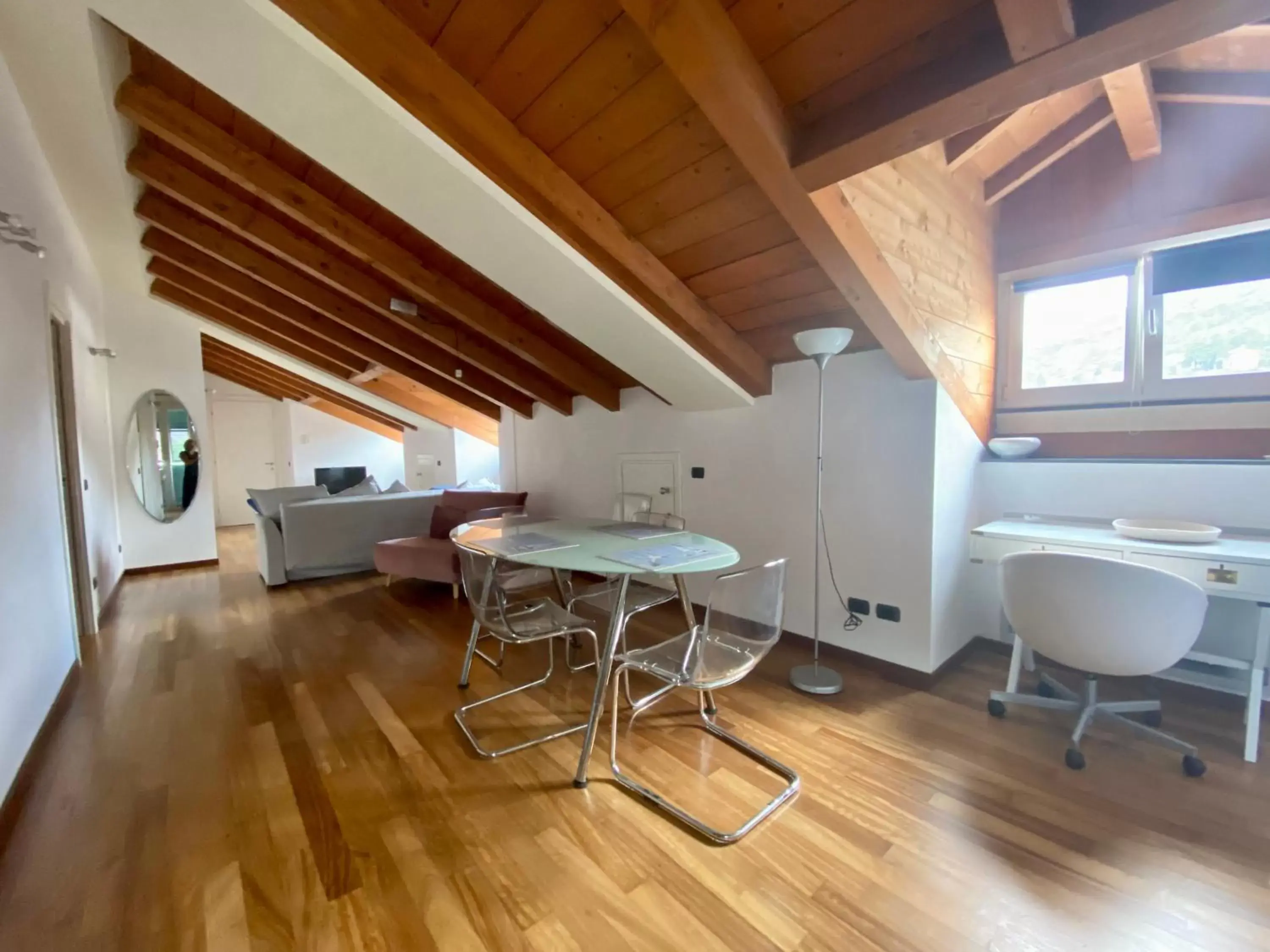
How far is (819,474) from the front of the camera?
2.67 meters

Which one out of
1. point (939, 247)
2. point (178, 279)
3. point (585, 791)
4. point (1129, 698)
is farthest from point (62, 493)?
point (1129, 698)

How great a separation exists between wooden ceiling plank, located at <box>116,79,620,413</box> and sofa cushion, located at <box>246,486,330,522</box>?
2.35 metres

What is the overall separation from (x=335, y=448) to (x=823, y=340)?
31.0 ft

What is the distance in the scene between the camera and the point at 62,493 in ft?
9.34

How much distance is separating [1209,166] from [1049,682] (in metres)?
2.35

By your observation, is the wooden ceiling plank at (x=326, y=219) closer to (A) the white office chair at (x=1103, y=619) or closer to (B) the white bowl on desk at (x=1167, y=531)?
(A) the white office chair at (x=1103, y=619)

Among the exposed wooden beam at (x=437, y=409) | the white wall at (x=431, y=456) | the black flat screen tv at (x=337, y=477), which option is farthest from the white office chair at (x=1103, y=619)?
the black flat screen tv at (x=337, y=477)

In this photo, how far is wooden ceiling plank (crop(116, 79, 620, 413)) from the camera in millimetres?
2408

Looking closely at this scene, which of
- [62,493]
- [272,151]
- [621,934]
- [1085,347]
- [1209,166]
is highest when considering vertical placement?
[272,151]

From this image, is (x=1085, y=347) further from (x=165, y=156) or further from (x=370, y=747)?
(x=165, y=156)

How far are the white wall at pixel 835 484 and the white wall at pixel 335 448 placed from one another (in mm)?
7241

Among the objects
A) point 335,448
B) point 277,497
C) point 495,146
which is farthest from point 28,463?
point 335,448

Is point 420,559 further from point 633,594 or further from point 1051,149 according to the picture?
point 1051,149

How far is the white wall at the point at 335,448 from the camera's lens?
29.8 feet
